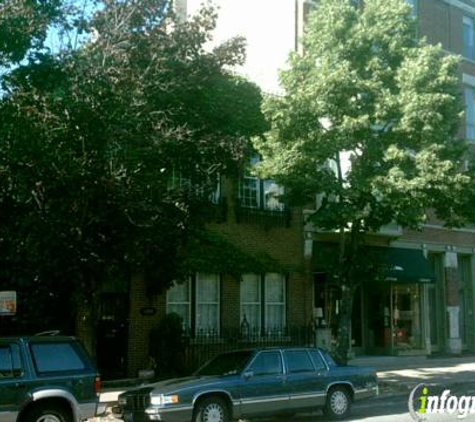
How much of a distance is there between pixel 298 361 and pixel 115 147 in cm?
526

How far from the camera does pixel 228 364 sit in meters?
13.3

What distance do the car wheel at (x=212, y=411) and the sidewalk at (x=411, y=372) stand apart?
12.3 feet

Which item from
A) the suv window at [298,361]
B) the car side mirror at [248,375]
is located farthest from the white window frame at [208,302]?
the car side mirror at [248,375]

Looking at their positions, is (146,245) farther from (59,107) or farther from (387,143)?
(387,143)

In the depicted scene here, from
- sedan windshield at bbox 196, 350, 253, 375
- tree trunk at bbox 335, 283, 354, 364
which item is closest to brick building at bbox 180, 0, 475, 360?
tree trunk at bbox 335, 283, 354, 364

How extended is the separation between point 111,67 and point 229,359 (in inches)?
228

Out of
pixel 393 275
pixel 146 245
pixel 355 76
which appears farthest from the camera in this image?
pixel 393 275

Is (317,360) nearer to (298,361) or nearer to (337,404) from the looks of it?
(298,361)

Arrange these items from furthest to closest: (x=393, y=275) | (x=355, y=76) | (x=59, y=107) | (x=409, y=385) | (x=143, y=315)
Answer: (x=393, y=275)
(x=143, y=315)
(x=409, y=385)
(x=355, y=76)
(x=59, y=107)

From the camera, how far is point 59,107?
503 inches

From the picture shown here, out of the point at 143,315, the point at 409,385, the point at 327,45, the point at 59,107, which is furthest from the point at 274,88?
the point at 59,107

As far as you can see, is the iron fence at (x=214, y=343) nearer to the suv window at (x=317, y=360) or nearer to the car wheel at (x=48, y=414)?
the suv window at (x=317, y=360)

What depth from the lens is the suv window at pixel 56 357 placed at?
11.2 meters

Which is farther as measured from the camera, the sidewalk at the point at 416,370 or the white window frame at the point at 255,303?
the white window frame at the point at 255,303
